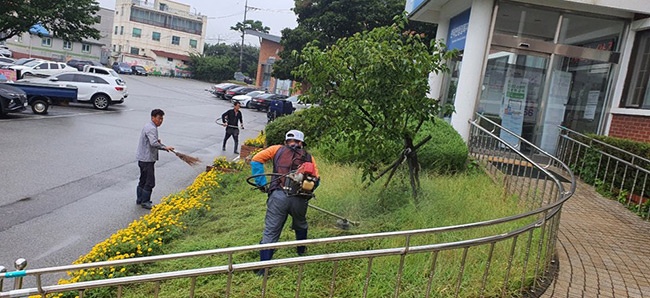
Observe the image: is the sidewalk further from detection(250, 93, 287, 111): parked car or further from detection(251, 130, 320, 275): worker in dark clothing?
detection(250, 93, 287, 111): parked car

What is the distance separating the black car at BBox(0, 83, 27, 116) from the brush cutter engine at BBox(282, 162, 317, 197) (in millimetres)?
13662

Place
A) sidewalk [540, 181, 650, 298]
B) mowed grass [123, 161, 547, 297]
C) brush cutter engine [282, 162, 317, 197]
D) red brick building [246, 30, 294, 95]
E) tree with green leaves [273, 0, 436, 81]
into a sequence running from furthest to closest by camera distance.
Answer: red brick building [246, 30, 294, 95] → tree with green leaves [273, 0, 436, 81] → brush cutter engine [282, 162, 317, 197] → sidewalk [540, 181, 650, 298] → mowed grass [123, 161, 547, 297]

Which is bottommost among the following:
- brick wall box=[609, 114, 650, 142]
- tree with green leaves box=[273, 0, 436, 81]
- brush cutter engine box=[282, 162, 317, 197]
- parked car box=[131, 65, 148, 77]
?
parked car box=[131, 65, 148, 77]

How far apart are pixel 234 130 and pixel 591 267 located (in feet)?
34.0

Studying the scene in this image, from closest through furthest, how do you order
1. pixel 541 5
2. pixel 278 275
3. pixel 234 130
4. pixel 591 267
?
pixel 278 275
pixel 591 267
pixel 541 5
pixel 234 130

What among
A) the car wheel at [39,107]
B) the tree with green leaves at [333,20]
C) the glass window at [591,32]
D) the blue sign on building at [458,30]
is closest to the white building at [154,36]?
the tree with green leaves at [333,20]

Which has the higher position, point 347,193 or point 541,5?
point 541,5

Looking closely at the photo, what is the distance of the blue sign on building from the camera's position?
10.8 metres

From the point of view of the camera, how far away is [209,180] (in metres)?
8.41

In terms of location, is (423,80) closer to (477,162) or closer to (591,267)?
(591,267)

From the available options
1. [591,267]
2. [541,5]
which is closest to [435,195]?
[591,267]

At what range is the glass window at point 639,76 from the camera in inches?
381

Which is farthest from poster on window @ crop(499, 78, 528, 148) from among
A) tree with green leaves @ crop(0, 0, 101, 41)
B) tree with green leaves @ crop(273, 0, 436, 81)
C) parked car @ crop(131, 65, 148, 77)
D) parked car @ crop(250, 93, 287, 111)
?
parked car @ crop(131, 65, 148, 77)

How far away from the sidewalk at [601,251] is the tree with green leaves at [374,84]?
6.33 ft
